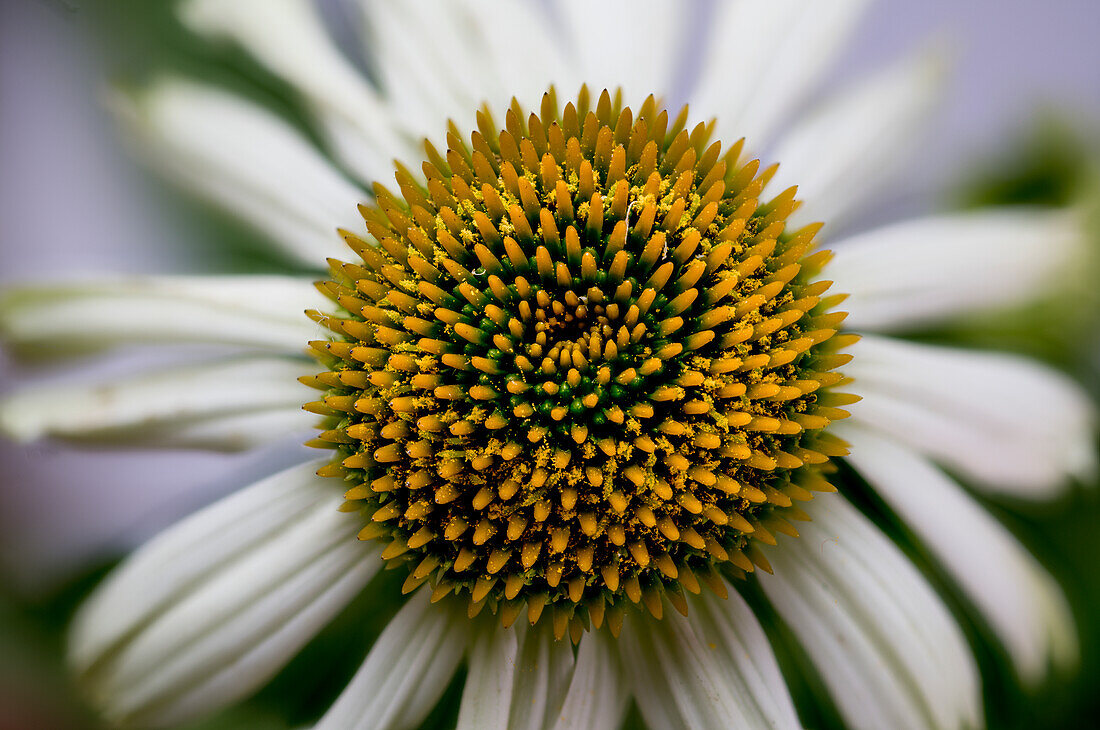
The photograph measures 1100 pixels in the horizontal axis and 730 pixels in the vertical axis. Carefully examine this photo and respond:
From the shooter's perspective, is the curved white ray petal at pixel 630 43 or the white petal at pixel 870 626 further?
the curved white ray petal at pixel 630 43

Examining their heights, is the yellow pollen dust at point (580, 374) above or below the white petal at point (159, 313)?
below

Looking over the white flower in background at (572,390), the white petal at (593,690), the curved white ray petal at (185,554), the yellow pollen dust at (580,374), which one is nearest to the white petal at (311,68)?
the white flower in background at (572,390)

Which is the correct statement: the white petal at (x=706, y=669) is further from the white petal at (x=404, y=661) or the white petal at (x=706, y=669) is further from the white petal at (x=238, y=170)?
the white petal at (x=238, y=170)

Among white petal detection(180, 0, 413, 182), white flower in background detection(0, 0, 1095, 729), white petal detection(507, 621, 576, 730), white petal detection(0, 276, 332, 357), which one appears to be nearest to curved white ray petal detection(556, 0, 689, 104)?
white flower in background detection(0, 0, 1095, 729)

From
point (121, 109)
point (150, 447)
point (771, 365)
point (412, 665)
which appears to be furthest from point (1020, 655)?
point (121, 109)

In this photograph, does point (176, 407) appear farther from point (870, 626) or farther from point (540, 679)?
point (870, 626)

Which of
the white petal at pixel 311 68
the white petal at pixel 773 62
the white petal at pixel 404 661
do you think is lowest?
the white petal at pixel 404 661
